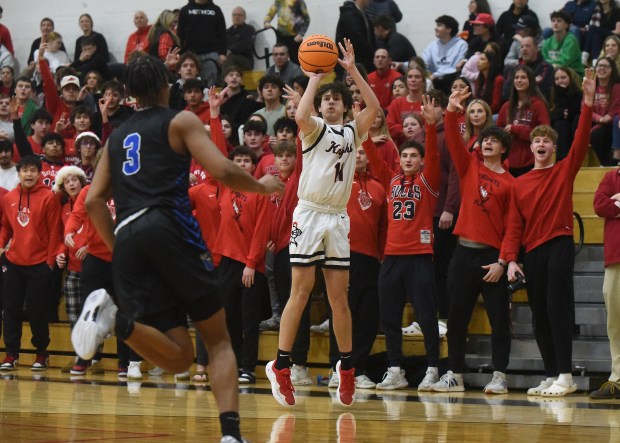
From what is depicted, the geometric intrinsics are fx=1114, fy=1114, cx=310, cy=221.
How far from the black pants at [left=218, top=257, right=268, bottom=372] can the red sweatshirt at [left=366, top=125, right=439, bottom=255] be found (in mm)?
1322

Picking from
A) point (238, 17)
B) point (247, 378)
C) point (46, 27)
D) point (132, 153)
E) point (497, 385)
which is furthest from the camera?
point (46, 27)

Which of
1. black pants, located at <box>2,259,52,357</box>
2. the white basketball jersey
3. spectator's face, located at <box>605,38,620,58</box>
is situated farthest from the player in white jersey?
spectator's face, located at <box>605,38,620,58</box>

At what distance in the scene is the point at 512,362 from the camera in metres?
9.57

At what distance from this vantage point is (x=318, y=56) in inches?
304

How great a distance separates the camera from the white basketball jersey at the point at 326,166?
25.2 feet

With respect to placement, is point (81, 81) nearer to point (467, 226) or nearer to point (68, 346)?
point (68, 346)

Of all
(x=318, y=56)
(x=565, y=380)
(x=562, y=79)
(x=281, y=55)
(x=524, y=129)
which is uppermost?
(x=281, y=55)

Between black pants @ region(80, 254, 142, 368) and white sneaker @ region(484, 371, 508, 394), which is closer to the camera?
white sneaker @ region(484, 371, 508, 394)

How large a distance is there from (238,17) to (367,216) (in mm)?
8025

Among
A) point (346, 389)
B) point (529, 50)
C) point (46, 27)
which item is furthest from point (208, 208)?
point (46, 27)

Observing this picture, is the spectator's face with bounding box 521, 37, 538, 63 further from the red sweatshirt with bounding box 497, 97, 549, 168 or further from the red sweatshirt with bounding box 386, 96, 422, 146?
the red sweatshirt with bounding box 497, 97, 549, 168

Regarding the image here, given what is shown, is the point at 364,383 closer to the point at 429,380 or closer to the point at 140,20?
the point at 429,380

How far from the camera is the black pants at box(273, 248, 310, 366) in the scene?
991cm

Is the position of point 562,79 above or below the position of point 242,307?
above
